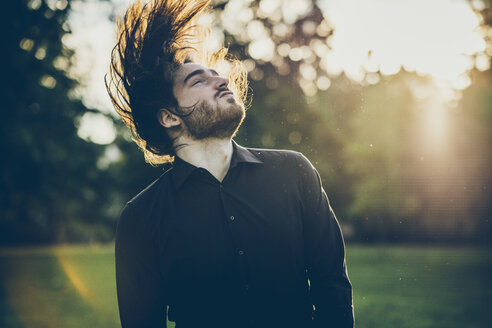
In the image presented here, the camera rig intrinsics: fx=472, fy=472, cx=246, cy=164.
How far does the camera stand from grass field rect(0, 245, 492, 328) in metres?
8.27

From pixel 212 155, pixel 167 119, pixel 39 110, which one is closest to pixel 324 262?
pixel 212 155

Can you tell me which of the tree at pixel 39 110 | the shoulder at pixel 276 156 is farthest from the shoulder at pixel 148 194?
the tree at pixel 39 110

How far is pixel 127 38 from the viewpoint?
10.6 feet

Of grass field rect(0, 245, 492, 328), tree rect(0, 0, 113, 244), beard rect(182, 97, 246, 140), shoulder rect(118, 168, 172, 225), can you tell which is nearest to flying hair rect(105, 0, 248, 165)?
beard rect(182, 97, 246, 140)

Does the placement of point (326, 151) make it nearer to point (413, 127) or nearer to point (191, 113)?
point (413, 127)

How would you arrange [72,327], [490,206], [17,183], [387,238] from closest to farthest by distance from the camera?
[72,327], [17,183], [490,206], [387,238]

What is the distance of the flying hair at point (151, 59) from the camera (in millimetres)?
3127

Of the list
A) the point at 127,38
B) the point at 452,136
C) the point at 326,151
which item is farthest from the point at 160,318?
the point at 452,136

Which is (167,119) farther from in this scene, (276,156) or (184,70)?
(276,156)

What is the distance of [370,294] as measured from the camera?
1110 centimetres

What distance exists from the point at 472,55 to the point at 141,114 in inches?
528

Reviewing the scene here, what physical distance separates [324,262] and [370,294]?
30.6 ft

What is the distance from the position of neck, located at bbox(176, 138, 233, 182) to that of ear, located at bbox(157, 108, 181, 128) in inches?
7.8

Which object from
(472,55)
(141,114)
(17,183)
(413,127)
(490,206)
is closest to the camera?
(141,114)
